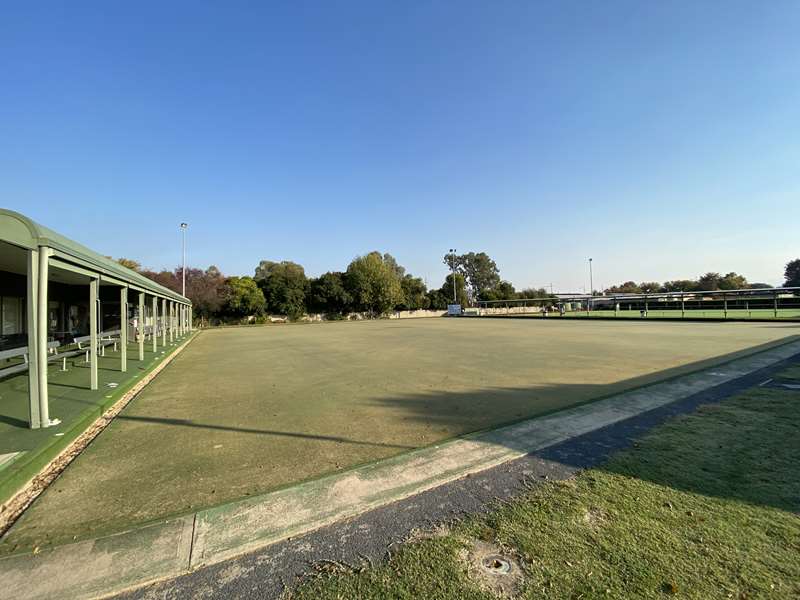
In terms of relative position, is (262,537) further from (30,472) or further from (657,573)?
(30,472)

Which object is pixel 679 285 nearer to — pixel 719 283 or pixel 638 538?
pixel 719 283

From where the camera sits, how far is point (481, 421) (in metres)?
5.27

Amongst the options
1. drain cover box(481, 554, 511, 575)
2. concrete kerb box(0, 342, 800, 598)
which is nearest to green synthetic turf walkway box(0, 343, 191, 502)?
concrete kerb box(0, 342, 800, 598)

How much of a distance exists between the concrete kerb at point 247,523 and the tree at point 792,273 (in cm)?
10314

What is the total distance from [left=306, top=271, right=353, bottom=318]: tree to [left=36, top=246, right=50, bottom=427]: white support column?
49.0m

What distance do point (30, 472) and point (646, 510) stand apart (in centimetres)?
562

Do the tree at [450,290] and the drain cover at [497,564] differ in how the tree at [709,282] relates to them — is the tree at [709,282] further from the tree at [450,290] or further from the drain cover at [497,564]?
the drain cover at [497,564]

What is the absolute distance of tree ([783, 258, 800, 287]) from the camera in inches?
2936

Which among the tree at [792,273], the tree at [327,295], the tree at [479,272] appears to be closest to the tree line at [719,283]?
the tree at [792,273]

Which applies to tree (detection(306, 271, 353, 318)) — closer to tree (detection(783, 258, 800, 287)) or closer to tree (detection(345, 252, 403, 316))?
tree (detection(345, 252, 403, 316))

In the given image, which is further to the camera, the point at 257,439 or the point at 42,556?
the point at 257,439

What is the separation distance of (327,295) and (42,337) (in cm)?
4939

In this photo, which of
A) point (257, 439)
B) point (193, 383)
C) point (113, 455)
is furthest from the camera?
point (193, 383)

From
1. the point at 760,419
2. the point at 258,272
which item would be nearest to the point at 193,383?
the point at 760,419
